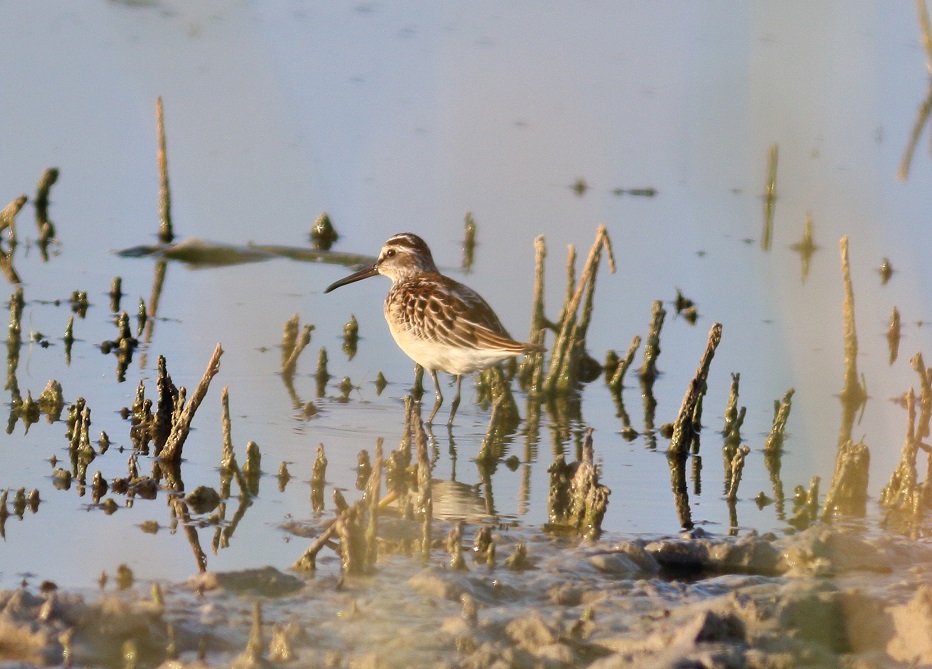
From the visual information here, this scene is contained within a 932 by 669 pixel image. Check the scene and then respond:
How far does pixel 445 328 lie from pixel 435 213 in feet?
14.6

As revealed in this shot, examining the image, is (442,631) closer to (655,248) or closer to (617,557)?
(617,557)

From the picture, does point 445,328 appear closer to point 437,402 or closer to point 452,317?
point 452,317

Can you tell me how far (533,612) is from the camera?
4.97 meters

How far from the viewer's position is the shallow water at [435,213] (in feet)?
Answer: 13.7

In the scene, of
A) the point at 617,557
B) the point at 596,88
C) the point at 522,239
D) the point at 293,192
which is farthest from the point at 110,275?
the point at 617,557

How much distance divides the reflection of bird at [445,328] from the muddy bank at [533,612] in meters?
2.20

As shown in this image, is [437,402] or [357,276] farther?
[357,276]

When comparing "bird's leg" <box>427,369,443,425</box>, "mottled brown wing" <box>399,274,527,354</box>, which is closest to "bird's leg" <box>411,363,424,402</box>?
"bird's leg" <box>427,369,443,425</box>

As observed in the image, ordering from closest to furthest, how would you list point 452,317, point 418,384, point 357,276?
point 452,317
point 418,384
point 357,276

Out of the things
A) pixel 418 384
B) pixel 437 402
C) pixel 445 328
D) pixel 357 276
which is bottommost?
pixel 437 402

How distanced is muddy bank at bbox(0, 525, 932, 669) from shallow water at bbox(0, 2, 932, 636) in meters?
0.53

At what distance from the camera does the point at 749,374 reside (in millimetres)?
9367

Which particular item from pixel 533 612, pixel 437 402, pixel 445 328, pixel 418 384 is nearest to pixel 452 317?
pixel 445 328

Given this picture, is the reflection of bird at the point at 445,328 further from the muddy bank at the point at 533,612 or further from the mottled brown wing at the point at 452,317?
the muddy bank at the point at 533,612
